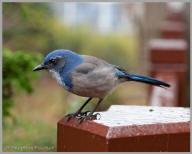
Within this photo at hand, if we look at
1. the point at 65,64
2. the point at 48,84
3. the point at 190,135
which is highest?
the point at 65,64

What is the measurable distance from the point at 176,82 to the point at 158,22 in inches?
256

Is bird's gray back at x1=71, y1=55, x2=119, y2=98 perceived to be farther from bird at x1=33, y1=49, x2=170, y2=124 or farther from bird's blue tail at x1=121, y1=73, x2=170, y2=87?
bird's blue tail at x1=121, y1=73, x2=170, y2=87

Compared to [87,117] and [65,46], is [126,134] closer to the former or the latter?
[87,117]

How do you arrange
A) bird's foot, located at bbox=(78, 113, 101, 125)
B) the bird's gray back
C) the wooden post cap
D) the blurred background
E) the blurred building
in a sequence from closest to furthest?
the wooden post cap
bird's foot, located at bbox=(78, 113, 101, 125)
the bird's gray back
the blurred background
the blurred building

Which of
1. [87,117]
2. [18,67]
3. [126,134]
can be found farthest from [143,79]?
[18,67]

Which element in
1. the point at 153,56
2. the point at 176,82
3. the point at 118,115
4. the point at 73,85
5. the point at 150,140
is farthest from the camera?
the point at 153,56

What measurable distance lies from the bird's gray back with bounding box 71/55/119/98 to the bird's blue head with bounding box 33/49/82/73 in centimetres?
5

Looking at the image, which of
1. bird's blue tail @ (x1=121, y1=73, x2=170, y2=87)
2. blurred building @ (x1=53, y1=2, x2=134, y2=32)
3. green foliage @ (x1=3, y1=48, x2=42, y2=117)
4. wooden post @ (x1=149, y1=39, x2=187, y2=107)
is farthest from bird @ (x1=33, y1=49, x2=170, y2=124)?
blurred building @ (x1=53, y1=2, x2=134, y2=32)

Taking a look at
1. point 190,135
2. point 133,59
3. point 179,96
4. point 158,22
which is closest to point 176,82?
point 179,96

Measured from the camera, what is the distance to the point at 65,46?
1155 cm

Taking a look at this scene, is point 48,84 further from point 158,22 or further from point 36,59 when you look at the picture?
point 36,59

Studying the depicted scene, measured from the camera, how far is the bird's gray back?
2.72 meters

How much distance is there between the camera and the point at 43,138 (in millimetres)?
5820

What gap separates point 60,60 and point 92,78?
254 millimetres
